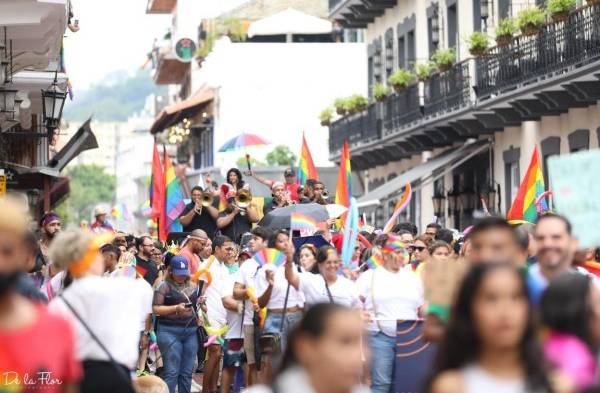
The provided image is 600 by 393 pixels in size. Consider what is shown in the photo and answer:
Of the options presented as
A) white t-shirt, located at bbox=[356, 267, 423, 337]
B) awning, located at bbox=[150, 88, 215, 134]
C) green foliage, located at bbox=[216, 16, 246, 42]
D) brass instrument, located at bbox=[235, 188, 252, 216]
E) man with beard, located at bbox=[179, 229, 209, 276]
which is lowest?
white t-shirt, located at bbox=[356, 267, 423, 337]

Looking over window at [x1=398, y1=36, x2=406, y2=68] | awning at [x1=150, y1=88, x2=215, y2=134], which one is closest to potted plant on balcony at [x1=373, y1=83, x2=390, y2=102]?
window at [x1=398, y1=36, x2=406, y2=68]

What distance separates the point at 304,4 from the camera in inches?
2645

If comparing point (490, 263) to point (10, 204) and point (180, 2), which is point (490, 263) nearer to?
point (10, 204)

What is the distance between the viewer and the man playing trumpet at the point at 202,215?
22.8 meters

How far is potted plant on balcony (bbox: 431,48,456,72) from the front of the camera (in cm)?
3153

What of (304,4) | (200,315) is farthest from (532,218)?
(304,4)

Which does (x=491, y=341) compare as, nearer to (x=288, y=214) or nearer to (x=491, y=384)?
(x=491, y=384)

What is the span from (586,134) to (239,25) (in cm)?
3254

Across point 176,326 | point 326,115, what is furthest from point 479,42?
point 326,115

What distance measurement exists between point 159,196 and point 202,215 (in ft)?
13.1

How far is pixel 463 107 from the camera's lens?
99.6 ft

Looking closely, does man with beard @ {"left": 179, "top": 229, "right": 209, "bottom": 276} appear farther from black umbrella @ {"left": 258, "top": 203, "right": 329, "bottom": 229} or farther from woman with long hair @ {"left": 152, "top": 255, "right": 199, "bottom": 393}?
woman with long hair @ {"left": 152, "top": 255, "right": 199, "bottom": 393}

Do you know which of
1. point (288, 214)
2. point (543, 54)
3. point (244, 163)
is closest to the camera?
point (288, 214)

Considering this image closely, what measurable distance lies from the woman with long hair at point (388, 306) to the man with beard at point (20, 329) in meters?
7.05
